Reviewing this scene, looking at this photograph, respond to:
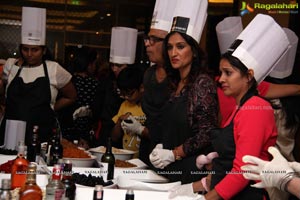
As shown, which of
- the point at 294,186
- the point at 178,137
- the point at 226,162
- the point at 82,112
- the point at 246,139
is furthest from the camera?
the point at 82,112

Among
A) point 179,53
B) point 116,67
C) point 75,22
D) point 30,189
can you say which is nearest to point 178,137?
point 179,53

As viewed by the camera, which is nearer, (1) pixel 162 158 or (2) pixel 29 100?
Answer: (1) pixel 162 158

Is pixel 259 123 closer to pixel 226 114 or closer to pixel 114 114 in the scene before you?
pixel 226 114

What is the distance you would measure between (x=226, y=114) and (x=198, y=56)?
41 centimetres

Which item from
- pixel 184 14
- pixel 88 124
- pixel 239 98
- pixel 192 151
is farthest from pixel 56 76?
pixel 239 98

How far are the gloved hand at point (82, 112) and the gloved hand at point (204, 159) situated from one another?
1755 millimetres

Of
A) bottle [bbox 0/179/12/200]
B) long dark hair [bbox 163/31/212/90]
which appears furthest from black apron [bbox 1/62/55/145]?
bottle [bbox 0/179/12/200]

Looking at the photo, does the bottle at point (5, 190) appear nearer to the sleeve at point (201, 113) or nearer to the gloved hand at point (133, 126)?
the sleeve at point (201, 113)

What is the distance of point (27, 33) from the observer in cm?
354

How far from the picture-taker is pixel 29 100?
343 centimetres

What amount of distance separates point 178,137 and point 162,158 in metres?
0.12

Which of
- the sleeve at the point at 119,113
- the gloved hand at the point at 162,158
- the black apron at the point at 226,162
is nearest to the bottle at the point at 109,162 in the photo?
the gloved hand at the point at 162,158

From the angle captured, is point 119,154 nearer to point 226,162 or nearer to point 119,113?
point 119,113

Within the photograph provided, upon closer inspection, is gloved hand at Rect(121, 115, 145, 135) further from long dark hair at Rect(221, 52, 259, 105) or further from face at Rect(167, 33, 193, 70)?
long dark hair at Rect(221, 52, 259, 105)
